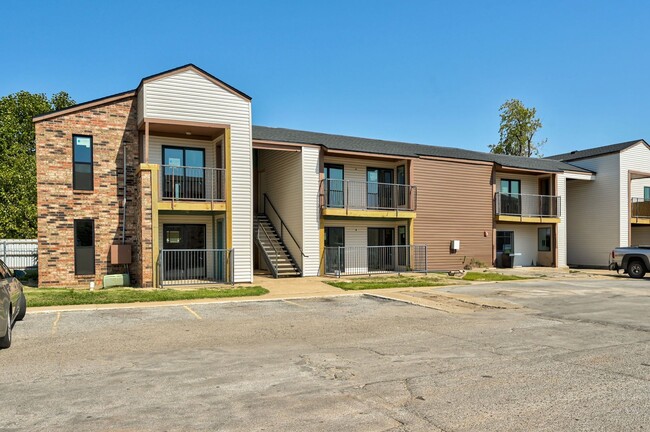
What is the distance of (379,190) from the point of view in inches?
953

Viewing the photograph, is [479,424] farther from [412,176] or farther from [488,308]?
[412,176]

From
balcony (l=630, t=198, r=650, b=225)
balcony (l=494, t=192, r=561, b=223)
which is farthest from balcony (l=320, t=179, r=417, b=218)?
balcony (l=630, t=198, r=650, b=225)

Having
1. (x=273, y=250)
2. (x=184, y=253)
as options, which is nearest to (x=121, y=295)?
(x=184, y=253)

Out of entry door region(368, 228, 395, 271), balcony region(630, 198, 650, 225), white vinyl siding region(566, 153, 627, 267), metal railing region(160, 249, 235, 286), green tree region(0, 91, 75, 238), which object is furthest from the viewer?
green tree region(0, 91, 75, 238)

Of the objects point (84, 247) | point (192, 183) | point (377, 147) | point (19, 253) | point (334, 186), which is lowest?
point (19, 253)

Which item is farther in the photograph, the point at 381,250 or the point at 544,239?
the point at 544,239

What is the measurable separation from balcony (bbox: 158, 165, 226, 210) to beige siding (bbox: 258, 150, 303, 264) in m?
3.61

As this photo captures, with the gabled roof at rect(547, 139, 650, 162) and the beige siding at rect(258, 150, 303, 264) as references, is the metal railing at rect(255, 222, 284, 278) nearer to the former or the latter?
the beige siding at rect(258, 150, 303, 264)

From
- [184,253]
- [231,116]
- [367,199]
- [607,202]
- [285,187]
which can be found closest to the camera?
[231,116]

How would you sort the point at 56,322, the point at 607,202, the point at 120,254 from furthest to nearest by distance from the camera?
the point at 607,202, the point at 120,254, the point at 56,322

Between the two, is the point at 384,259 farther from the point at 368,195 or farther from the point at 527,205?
the point at 527,205

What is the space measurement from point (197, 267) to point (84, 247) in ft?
13.6

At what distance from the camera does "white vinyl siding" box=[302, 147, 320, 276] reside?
20938 millimetres

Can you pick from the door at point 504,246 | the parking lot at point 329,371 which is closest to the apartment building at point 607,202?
the door at point 504,246
